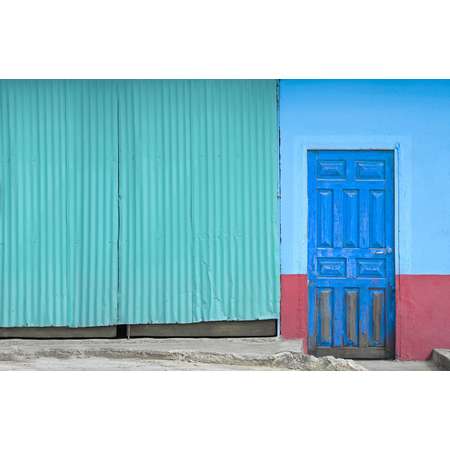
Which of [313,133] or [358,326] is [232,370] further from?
[313,133]

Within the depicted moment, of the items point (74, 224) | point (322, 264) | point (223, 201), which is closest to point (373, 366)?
point (322, 264)

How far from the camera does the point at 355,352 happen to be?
28.7ft

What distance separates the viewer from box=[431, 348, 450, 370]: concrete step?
8.27 meters

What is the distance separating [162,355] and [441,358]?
A: 276 centimetres

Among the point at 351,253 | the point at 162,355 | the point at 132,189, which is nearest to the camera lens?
the point at 162,355

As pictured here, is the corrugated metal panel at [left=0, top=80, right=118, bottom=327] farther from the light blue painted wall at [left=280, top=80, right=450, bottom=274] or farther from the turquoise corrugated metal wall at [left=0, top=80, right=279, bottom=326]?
the light blue painted wall at [left=280, top=80, right=450, bottom=274]

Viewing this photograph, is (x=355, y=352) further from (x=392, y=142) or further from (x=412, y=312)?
(x=392, y=142)

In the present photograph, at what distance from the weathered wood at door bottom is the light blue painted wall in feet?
2.81

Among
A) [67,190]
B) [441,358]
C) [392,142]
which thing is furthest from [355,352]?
[67,190]

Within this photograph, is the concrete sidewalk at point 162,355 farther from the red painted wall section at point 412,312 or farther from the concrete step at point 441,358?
the concrete step at point 441,358

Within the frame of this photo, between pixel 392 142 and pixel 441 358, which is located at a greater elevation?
pixel 392 142

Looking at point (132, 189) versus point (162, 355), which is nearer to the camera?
point (162, 355)

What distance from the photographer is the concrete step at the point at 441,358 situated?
325 inches

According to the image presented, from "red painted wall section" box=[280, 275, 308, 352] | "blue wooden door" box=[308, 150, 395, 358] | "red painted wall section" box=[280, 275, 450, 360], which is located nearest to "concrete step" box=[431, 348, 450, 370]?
"red painted wall section" box=[280, 275, 450, 360]
